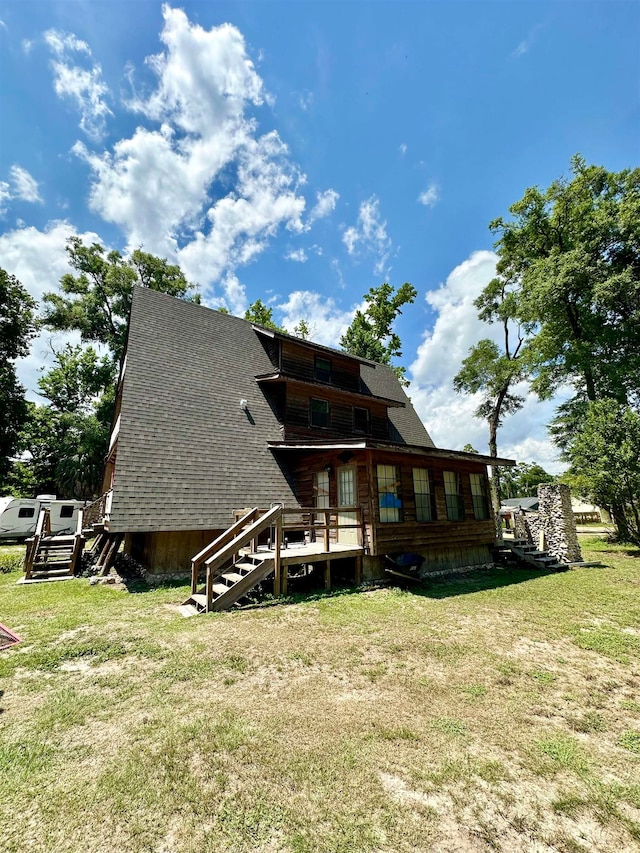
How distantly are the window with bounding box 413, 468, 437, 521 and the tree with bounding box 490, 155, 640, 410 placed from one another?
16.0 m

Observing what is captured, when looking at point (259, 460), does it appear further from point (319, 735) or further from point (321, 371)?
point (319, 735)

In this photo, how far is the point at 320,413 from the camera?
51.4 ft

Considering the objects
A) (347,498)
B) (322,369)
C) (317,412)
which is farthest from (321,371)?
(347,498)

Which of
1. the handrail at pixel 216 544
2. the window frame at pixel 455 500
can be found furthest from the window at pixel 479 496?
the handrail at pixel 216 544

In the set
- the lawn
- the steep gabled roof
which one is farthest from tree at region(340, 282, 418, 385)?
the lawn

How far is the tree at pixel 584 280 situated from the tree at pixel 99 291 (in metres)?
28.8

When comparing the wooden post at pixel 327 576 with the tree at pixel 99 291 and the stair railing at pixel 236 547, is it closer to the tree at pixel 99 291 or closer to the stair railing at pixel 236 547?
the stair railing at pixel 236 547

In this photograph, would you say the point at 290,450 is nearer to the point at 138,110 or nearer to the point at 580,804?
the point at 580,804

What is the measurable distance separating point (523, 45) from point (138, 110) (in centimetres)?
1380

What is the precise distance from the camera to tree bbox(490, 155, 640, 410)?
65.2 feet

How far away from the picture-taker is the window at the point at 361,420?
55.1 feet

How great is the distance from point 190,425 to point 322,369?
23.0 ft

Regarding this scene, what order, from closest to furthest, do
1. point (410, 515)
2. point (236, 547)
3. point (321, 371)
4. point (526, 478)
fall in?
point (236, 547)
point (410, 515)
point (321, 371)
point (526, 478)

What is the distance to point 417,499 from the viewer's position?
11148 mm
